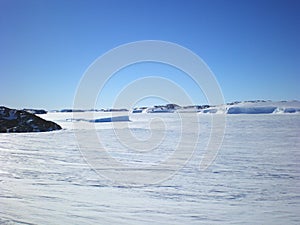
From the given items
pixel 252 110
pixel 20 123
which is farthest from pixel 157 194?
pixel 252 110

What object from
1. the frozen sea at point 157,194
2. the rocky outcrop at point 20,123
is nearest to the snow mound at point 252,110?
the rocky outcrop at point 20,123

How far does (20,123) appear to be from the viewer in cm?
1460

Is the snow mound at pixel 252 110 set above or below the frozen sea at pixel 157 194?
above

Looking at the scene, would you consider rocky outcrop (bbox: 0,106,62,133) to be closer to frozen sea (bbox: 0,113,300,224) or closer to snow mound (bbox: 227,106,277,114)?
frozen sea (bbox: 0,113,300,224)

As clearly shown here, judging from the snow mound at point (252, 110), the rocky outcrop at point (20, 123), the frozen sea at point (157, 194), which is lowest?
the frozen sea at point (157, 194)

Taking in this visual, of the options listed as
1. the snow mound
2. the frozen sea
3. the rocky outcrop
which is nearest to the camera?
the frozen sea

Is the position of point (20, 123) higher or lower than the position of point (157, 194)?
higher

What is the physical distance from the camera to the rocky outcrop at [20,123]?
45.6 feet

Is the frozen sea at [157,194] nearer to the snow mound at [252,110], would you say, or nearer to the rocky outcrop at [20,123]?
the rocky outcrop at [20,123]

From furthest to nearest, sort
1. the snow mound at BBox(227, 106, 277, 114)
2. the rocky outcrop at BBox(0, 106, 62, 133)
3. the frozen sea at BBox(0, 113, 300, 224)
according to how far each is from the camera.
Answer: the snow mound at BBox(227, 106, 277, 114), the rocky outcrop at BBox(0, 106, 62, 133), the frozen sea at BBox(0, 113, 300, 224)

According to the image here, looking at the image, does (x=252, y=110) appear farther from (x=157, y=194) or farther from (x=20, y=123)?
(x=157, y=194)

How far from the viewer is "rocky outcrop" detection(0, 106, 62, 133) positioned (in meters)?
13.9

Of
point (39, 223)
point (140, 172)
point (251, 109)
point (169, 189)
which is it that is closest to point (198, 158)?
point (140, 172)

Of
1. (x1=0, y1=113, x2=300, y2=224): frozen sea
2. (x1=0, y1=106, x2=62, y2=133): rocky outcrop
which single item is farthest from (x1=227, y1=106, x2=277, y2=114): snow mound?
(x1=0, y1=113, x2=300, y2=224): frozen sea
